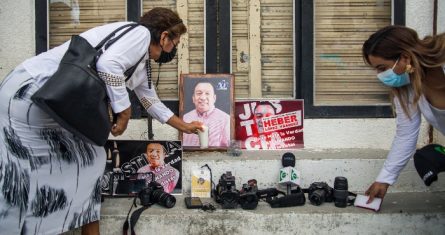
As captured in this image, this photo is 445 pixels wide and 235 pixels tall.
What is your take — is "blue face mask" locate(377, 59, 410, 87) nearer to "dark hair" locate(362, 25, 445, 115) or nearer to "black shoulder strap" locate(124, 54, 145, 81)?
"dark hair" locate(362, 25, 445, 115)

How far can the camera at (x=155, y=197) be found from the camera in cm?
390

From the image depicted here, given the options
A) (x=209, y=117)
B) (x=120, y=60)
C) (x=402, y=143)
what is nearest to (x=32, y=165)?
(x=120, y=60)

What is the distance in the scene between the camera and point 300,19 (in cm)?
496

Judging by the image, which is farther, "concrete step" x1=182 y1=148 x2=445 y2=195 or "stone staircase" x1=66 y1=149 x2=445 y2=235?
"concrete step" x1=182 y1=148 x2=445 y2=195

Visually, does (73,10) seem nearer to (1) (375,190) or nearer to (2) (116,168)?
(2) (116,168)

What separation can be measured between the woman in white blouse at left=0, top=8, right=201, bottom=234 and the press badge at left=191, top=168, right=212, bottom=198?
111 centimetres

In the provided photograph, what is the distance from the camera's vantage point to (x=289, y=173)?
166 inches

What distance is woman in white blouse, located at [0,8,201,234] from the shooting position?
299 centimetres

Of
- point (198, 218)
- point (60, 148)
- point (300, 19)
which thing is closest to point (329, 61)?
point (300, 19)

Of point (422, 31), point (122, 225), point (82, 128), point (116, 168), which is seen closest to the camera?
point (82, 128)

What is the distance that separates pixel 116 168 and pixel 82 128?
4.50ft

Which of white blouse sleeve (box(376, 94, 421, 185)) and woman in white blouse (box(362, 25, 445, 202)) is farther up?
woman in white blouse (box(362, 25, 445, 202))

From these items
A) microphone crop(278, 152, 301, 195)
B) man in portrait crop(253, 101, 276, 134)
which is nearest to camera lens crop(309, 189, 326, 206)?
microphone crop(278, 152, 301, 195)

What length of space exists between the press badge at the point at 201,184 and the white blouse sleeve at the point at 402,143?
1.36 meters
